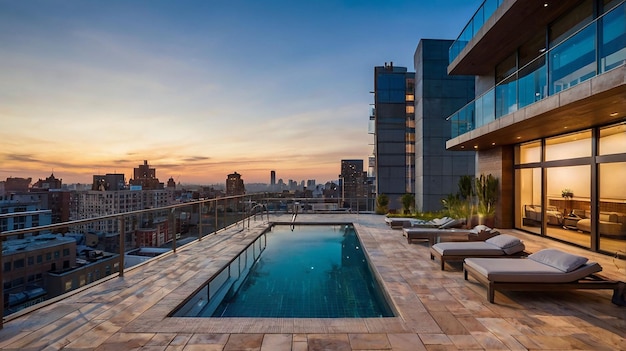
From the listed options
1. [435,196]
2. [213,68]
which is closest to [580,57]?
[213,68]

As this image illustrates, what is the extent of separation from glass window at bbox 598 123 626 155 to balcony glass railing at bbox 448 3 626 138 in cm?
185

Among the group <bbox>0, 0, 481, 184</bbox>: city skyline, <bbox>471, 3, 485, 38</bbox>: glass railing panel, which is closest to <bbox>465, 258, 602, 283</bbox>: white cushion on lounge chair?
<bbox>471, 3, 485, 38</bbox>: glass railing panel

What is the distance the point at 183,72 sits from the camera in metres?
12.0

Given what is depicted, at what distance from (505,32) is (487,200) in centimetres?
521

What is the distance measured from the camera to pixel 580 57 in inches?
217

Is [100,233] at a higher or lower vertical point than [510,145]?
lower

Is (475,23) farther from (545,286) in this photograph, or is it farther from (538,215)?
(545,286)

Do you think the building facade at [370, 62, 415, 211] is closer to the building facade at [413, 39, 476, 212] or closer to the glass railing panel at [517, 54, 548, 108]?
the building facade at [413, 39, 476, 212]

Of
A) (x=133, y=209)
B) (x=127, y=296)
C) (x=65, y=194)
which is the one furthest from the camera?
(x=133, y=209)

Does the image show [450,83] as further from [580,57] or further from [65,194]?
[65,194]

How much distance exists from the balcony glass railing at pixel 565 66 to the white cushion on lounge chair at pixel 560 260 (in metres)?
2.92

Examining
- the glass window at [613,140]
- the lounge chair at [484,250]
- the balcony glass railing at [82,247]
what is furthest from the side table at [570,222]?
the balcony glass railing at [82,247]

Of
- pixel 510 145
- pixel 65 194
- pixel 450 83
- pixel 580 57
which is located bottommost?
pixel 65 194

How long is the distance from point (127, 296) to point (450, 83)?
2023 centimetres
